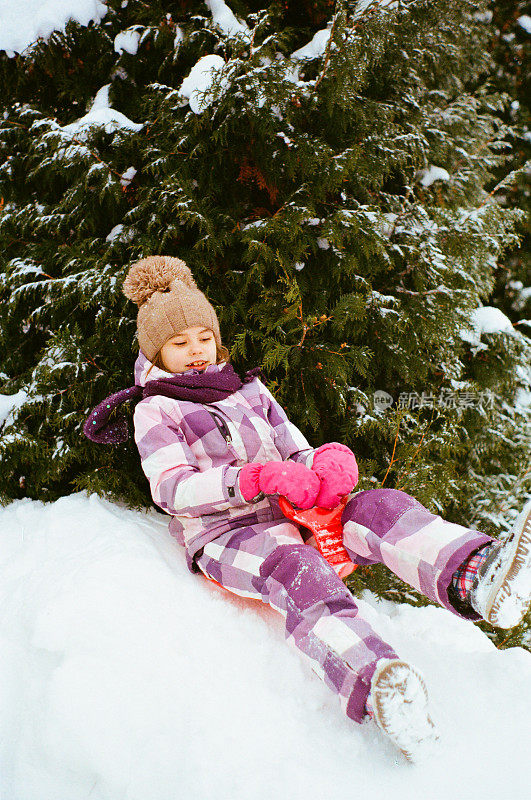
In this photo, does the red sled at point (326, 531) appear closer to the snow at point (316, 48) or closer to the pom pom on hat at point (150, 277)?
the pom pom on hat at point (150, 277)

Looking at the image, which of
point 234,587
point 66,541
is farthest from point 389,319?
point 66,541

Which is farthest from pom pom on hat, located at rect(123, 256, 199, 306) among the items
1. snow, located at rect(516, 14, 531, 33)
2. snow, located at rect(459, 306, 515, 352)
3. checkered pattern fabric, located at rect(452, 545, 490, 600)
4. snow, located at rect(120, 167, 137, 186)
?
snow, located at rect(516, 14, 531, 33)

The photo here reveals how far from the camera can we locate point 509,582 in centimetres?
146

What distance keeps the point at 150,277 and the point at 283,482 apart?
1250 millimetres

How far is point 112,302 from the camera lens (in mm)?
2639

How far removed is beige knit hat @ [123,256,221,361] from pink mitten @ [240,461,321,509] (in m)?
0.85

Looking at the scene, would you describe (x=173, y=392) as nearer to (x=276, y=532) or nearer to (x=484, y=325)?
(x=276, y=532)

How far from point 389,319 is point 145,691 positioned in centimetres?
216

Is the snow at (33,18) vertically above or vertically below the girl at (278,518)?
above

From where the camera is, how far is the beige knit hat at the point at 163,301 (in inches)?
91.0

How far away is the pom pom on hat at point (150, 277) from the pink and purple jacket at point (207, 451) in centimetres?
31

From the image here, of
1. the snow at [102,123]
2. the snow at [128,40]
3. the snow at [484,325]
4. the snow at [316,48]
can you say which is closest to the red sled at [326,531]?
the snow at [484,325]

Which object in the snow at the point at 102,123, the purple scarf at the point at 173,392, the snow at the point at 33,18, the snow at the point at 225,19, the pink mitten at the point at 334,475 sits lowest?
the pink mitten at the point at 334,475

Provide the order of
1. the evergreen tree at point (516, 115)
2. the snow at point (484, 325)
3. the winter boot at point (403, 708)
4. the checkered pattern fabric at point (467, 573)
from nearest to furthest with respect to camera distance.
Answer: the winter boot at point (403, 708), the checkered pattern fabric at point (467, 573), the snow at point (484, 325), the evergreen tree at point (516, 115)
